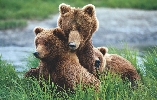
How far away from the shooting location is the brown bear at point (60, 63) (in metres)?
3.35

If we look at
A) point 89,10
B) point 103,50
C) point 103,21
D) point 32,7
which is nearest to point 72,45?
point 89,10

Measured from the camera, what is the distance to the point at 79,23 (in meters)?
3.38

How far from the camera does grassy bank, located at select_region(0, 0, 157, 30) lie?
1084 cm

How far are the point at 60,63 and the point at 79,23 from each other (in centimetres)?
36

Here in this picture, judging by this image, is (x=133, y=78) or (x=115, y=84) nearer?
(x=115, y=84)

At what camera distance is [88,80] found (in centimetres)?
343

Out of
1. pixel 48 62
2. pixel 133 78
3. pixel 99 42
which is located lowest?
pixel 99 42

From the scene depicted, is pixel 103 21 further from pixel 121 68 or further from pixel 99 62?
pixel 99 62

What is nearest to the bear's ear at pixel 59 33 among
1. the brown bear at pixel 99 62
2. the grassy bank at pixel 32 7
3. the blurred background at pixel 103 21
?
the brown bear at pixel 99 62

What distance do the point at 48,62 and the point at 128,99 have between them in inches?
28.8

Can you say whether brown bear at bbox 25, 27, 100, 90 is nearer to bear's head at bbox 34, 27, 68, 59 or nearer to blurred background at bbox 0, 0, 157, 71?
bear's head at bbox 34, 27, 68, 59

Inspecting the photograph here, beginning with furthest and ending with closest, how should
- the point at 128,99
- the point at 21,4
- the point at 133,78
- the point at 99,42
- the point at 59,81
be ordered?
the point at 21,4 → the point at 99,42 → the point at 133,78 → the point at 59,81 → the point at 128,99

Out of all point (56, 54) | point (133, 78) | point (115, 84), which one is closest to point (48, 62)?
point (56, 54)

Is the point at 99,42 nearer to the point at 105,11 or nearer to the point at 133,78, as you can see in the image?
the point at 105,11
